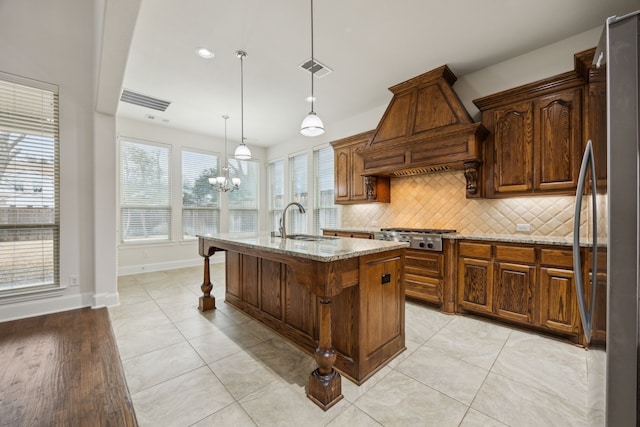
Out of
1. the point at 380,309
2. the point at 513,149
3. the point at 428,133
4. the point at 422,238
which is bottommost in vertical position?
the point at 380,309

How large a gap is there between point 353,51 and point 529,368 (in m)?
3.53

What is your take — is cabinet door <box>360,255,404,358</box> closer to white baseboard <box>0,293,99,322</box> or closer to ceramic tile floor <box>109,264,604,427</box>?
ceramic tile floor <box>109,264,604,427</box>

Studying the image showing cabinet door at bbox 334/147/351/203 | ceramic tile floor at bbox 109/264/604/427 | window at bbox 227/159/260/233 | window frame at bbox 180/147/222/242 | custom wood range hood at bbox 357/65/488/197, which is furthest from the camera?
window at bbox 227/159/260/233

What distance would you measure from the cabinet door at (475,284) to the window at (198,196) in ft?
17.4

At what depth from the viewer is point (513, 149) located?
3.02 meters

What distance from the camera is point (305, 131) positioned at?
Result: 2572 millimetres

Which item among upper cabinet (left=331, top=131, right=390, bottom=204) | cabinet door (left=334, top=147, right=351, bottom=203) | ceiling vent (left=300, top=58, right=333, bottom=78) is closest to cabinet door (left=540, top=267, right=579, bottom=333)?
upper cabinet (left=331, top=131, right=390, bottom=204)

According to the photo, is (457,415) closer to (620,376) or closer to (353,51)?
(620,376)

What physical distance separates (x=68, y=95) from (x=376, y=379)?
15.5 feet

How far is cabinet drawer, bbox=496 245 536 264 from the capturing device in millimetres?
2656

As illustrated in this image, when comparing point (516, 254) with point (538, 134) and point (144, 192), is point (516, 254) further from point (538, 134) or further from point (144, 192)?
point (144, 192)

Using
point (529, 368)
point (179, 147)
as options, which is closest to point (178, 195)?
point (179, 147)

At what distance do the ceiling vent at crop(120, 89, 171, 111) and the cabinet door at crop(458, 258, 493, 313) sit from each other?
5.19 meters

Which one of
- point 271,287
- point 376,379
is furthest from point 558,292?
point 271,287
